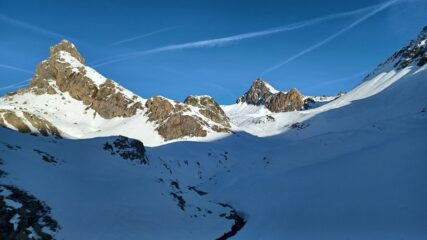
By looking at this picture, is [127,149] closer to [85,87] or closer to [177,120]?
[177,120]

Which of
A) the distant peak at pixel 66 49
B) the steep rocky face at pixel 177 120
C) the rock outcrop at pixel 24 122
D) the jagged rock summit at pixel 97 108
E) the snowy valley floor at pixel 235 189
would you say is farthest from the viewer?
the distant peak at pixel 66 49

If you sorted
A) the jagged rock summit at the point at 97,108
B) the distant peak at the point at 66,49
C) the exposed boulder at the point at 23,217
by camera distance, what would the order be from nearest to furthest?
the exposed boulder at the point at 23,217, the jagged rock summit at the point at 97,108, the distant peak at the point at 66,49

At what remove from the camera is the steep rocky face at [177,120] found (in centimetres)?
12762

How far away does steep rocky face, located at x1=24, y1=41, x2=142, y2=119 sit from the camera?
146m

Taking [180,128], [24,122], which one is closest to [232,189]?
[24,122]

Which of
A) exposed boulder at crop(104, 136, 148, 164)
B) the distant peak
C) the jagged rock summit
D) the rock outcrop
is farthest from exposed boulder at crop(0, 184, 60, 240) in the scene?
the distant peak

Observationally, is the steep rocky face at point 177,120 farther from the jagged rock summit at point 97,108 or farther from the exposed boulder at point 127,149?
the exposed boulder at point 127,149

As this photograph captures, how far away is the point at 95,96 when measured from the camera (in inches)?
5851

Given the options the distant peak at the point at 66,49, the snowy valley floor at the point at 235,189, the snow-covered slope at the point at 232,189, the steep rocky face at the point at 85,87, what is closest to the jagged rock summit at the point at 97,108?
the steep rocky face at the point at 85,87

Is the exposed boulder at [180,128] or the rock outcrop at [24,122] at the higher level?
the exposed boulder at [180,128]

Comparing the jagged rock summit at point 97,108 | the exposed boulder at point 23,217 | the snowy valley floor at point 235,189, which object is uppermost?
the jagged rock summit at point 97,108

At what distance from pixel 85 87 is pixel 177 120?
1611 inches

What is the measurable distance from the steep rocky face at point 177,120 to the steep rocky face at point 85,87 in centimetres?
926

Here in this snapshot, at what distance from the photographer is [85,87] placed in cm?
15000
